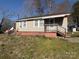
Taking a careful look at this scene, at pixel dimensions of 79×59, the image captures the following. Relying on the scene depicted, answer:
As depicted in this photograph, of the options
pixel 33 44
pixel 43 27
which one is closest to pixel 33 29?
pixel 43 27

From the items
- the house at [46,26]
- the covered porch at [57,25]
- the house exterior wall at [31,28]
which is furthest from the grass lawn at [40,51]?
the house exterior wall at [31,28]

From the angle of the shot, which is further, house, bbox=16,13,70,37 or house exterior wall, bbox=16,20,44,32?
house exterior wall, bbox=16,20,44,32

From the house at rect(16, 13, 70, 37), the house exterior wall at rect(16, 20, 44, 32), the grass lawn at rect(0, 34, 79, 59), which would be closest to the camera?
the grass lawn at rect(0, 34, 79, 59)

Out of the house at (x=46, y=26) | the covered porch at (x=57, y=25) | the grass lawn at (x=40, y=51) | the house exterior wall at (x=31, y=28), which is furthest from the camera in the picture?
the house exterior wall at (x=31, y=28)

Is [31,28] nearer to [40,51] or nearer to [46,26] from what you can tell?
[46,26]

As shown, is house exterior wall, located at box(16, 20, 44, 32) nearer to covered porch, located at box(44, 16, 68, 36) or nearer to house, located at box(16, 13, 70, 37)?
house, located at box(16, 13, 70, 37)

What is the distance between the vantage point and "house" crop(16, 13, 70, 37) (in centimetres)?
2872

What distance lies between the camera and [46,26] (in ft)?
98.2

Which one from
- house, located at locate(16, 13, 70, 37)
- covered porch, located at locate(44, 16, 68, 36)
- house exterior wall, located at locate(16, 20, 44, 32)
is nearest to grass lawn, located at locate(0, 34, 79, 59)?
house, located at locate(16, 13, 70, 37)

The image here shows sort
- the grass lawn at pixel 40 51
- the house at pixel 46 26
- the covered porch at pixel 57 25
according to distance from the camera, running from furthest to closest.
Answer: the covered porch at pixel 57 25
the house at pixel 46 26
the grass lawn at pixel 40 51

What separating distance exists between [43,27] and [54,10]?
94.9 ft

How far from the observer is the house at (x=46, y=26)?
28.7 m

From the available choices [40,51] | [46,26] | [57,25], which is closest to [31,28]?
[46,26]

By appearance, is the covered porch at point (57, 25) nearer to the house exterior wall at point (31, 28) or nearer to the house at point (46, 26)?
the house at point (46, 26)
